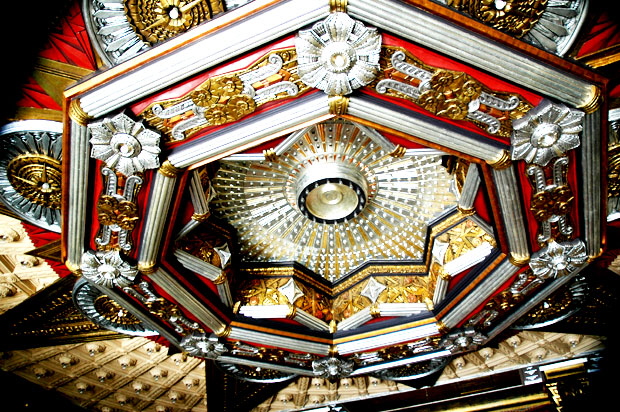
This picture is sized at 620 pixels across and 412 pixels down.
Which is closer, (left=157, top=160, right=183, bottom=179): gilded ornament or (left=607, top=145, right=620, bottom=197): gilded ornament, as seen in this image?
(left=157, top=160, right=183, bottom=179): gilded ornament

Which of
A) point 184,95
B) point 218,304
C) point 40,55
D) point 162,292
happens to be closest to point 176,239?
point 162,292

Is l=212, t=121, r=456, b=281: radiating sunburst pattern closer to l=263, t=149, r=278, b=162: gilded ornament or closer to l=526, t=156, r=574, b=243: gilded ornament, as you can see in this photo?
l=263, t=149, r=278, b=162: gilded ornament

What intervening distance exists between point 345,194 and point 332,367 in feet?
7.34

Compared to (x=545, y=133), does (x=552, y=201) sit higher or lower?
lower

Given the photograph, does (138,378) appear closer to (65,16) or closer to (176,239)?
(176,239)

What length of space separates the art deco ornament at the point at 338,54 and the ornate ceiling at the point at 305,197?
0.05 ft

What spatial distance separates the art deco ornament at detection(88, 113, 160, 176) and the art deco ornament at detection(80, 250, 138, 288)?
1.03 m

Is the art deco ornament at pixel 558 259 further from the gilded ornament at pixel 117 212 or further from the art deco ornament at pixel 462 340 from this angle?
the gilded ornament at pixel 117 212

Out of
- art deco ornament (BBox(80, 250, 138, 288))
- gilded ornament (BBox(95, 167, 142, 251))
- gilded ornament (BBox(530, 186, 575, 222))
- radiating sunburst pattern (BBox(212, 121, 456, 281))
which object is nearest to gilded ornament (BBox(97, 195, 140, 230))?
gilded ornament (BBox(95, 167, 142, 251))

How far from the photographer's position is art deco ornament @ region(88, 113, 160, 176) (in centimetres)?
379

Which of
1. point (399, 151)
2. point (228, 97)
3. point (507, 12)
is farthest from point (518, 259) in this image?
point (228, 97)

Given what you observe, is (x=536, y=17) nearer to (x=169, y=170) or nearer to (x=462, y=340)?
(x=169, y=170)

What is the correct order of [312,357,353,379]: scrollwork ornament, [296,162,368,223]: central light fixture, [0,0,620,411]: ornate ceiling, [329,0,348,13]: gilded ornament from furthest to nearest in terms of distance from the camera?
1. [312,357,353,379]: scrollwork ornament
2. [296,162,368,223]: central light fixture
3. [0,0,620,411]: ornate ceiling
4. [329,0,348,13]: gilded ornament

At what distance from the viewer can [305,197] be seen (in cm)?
534
